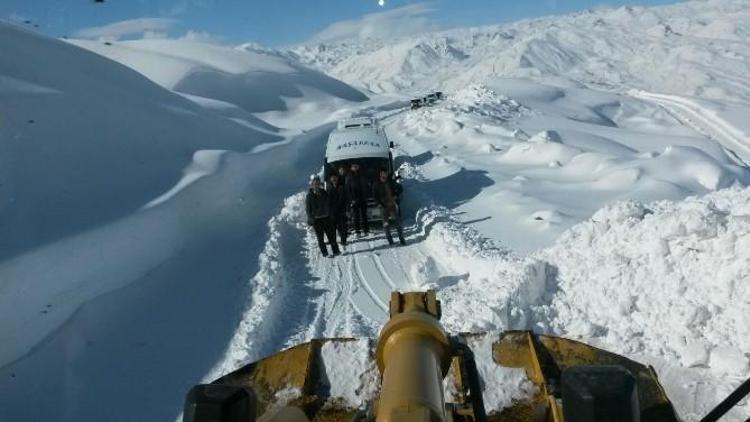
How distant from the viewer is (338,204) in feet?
38.3

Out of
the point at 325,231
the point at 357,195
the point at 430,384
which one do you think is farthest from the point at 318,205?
the point at 430,384

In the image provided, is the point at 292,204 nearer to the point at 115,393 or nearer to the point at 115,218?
the point at 115,218

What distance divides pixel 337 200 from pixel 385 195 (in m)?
0.94

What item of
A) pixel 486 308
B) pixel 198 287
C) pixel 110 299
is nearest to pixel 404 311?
pixel 486 308

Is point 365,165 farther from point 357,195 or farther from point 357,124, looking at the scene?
point 357,124

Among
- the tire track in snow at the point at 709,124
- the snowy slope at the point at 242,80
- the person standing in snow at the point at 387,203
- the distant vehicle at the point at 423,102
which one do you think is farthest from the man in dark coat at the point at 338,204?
the distant vehicle at the point at 423,102

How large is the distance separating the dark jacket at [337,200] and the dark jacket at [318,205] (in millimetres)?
89

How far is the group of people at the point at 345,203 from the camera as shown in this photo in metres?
11.5

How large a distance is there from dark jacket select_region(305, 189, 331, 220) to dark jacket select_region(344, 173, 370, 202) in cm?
81

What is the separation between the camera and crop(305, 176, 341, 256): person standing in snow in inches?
451

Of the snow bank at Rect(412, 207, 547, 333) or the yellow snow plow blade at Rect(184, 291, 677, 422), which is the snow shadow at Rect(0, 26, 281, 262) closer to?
the yellow snow plow blade at Rect(184, 291, 677, 422)

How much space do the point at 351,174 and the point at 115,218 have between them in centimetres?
446

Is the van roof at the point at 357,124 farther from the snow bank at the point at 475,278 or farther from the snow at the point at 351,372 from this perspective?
the snow at the point at 351,372

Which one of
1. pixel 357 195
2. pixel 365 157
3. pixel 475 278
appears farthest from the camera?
pixel 365 157
